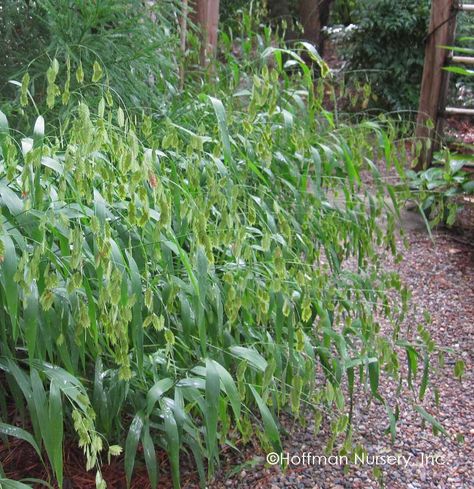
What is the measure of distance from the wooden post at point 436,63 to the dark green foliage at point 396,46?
2391mm

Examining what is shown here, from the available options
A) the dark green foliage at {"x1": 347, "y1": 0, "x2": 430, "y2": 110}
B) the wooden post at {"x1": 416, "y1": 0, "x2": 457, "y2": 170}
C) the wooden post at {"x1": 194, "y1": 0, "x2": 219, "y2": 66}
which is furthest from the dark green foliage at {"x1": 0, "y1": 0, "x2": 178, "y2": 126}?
the dark green foliage at {"x1": 347, "y1": 0, "x2": 430, "y2": 110}

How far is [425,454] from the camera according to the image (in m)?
2.05

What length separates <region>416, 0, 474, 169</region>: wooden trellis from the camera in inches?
163

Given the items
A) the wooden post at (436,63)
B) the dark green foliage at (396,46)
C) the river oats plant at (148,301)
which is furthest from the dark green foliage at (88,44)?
the dark green foliage at (396,46)

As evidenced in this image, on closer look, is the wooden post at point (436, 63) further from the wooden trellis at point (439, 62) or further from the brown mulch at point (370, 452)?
the brown mulch at point (370, 452)

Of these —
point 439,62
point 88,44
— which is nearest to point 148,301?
point 88,44

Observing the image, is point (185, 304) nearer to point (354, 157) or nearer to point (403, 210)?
point (354, 157)

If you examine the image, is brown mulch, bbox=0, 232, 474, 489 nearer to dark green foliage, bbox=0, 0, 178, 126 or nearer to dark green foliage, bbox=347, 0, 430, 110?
dark green foliage, bbox=0, 0, 178, 126

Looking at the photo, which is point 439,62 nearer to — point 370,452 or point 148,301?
point 370,452

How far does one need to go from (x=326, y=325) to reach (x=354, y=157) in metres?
0.63

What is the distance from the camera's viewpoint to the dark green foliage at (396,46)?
6699 millimetres

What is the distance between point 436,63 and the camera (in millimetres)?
4246

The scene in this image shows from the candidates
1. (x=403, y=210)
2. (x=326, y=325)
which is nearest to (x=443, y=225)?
(x=403, y=210)

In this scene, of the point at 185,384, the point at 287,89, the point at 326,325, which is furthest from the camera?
the point at 287,89
